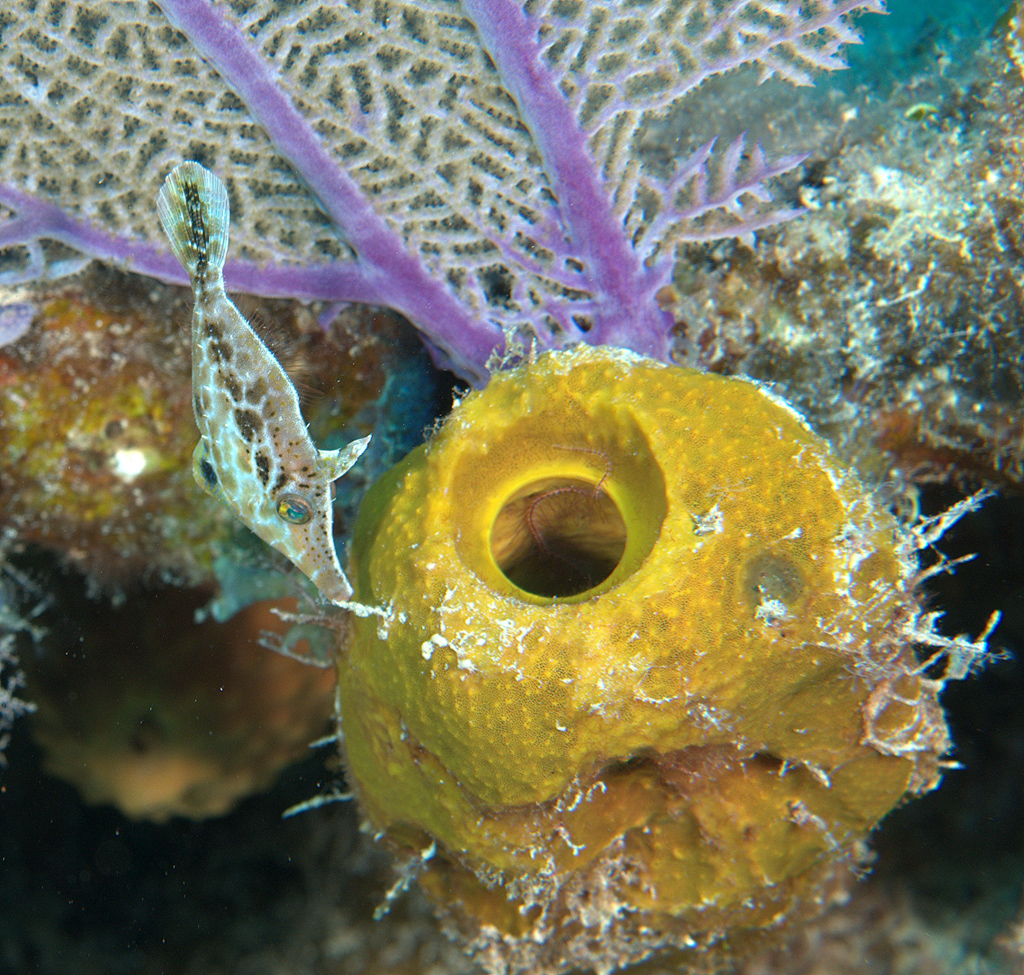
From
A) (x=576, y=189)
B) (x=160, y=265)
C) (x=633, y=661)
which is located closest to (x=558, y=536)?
(x=633, y=661)

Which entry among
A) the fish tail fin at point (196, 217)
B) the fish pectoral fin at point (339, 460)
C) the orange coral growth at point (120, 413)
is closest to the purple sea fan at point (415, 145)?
the orange coral growth at point (120, 413)

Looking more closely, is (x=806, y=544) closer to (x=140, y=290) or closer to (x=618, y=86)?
(x=618, y=86)

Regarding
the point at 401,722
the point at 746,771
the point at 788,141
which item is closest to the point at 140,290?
the point at 401,722

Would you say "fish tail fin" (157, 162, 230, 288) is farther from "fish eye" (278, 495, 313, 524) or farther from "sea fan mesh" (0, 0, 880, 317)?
"fish eye" (278, 495, 313, 524)

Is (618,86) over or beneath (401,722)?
over

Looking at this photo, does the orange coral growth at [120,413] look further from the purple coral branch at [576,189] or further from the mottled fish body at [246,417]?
the purple coral branch at [576,189]

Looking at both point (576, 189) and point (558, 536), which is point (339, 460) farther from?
point (576, 189)
